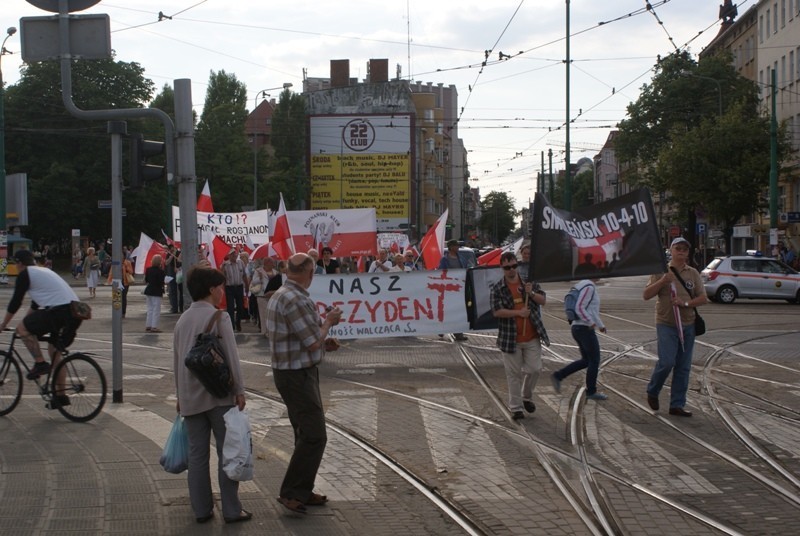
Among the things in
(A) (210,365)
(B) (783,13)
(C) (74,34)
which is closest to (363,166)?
(B) (783,13)

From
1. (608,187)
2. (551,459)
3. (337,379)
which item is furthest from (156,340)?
(608,187)

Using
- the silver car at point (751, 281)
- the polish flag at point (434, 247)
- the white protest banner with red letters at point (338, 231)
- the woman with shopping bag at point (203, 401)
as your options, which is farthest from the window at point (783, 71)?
the woman with shopping bag at point (203, 401)

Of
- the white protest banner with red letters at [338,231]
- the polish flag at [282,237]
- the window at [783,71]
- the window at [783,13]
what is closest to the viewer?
the polish flag at [282,237]

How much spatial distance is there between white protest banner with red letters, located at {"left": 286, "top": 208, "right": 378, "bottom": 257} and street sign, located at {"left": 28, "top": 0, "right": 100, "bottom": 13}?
48.8 ft

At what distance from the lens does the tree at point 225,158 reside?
72500 mm

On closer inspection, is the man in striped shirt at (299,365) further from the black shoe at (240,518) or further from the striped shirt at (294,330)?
the black shoe at (240,518)

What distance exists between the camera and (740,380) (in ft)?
42.6

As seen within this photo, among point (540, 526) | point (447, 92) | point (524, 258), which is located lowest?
point (540, 526)

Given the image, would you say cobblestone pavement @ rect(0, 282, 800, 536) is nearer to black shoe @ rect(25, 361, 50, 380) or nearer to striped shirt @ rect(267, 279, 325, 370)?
black shoe @ rect(25, 361, 50, 380)

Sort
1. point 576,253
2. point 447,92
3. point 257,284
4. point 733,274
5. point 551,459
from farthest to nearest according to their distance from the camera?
point 447,92
point 733,274
point 257,284
point 576,253
point 551,459

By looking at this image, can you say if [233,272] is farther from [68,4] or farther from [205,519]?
[205,519]

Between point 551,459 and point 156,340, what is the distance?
1226 centimetres

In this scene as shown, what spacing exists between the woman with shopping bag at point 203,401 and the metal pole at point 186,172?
12.7 ft

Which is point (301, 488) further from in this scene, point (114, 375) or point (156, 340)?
point (156, 340)
